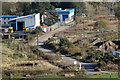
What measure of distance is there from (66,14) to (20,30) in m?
2.78

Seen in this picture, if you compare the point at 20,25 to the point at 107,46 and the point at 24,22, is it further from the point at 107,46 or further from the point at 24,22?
the point at 107,46

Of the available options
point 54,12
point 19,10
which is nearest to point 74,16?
point 54,12

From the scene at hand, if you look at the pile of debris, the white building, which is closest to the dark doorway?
the white building

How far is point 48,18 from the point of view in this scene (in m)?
9.78

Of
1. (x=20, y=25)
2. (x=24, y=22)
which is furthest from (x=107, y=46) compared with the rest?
(x=20, y=25)

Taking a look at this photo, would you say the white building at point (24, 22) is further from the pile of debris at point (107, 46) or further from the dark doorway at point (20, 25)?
the pile of debris at point (107, 46)

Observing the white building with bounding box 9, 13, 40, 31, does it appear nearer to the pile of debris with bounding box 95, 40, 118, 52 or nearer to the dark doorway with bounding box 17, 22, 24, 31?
the dark doorway with bounding box 17, 22, 24, 31

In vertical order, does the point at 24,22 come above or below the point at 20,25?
above

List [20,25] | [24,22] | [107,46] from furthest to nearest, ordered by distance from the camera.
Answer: [20,25] < [24,22] < [107,46]

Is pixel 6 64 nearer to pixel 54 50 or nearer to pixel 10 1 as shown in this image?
pixel 54 50

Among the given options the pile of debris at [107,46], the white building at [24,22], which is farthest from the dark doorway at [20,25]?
the pile of debris at [107,46]

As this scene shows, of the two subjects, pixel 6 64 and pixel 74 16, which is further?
pixel 74 16

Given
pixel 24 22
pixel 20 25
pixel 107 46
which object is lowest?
pixel 107 46

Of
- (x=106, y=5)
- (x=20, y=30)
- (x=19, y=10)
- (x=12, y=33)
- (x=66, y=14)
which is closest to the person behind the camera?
(x=12, y=33)
